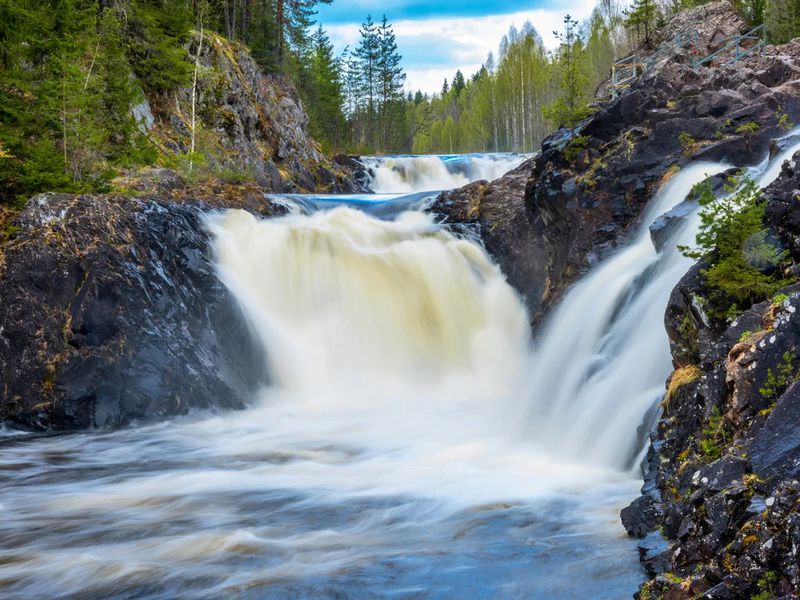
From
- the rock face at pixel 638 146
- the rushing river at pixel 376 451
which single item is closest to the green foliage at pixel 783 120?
the rock face at pixel 638 146

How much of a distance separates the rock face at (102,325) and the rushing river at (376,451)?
538 mm

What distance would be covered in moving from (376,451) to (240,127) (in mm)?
19062

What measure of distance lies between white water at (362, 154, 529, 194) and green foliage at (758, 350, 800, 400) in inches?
1154

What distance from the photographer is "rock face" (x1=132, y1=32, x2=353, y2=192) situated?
75.1ft

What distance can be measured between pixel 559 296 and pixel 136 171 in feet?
33.5

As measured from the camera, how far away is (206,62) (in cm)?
2591

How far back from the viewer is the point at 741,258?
6.14m

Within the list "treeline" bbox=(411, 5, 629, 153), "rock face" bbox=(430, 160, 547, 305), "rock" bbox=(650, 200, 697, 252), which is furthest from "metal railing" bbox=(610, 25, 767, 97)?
"treeline" bbox=(411, 5, 629, 153)

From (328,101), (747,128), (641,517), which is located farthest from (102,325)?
(328,101)

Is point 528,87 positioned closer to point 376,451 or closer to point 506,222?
point 506,222

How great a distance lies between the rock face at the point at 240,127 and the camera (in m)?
22.9

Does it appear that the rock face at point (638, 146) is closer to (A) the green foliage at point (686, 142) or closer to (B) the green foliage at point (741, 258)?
(A) the green foliage at point (686, 142)

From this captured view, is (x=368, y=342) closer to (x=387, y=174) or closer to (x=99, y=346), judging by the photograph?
(x=99, y=346)

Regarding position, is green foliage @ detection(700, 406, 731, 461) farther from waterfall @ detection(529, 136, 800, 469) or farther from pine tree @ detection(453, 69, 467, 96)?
pine tree @ detection(453, 69, 467, 96)
